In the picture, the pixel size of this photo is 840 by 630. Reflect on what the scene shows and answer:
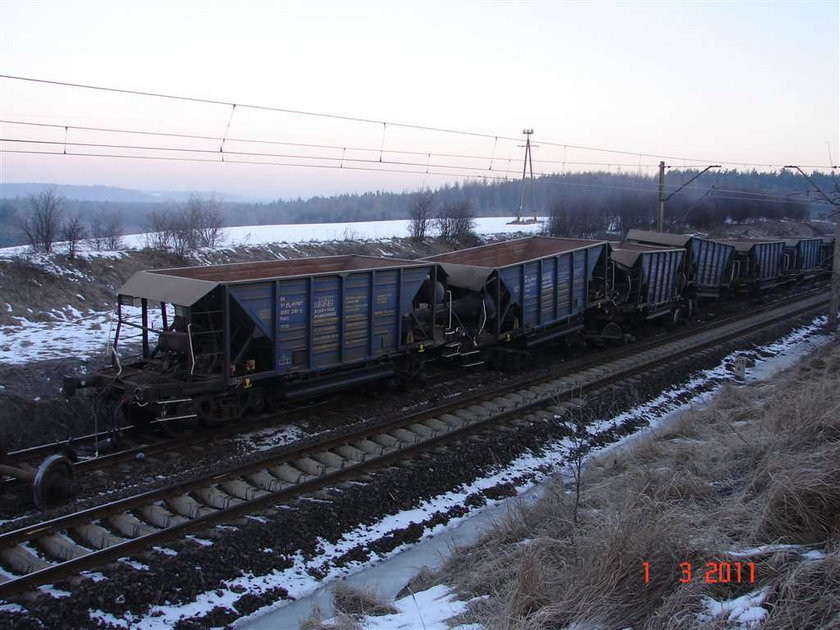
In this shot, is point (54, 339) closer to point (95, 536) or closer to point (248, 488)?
point (248, 488)

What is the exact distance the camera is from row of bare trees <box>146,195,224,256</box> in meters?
23.2

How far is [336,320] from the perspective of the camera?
12102 mm

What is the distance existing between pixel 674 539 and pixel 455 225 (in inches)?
1192

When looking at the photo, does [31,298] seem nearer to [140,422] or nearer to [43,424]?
[43,424]

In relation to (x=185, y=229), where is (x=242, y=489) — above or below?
below

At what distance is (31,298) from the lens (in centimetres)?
1658

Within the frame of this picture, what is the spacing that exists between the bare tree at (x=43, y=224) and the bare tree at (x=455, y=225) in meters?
18.3

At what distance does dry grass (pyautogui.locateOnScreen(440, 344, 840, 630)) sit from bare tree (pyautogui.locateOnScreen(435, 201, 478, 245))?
25.8 meters

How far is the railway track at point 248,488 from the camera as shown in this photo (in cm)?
676

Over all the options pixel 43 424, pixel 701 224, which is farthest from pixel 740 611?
pixel 701 224

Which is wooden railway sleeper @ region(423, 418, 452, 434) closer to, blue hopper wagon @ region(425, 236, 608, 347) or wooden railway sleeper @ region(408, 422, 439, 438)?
wooden railway sleeper @ region(408, 422, 439, 438)

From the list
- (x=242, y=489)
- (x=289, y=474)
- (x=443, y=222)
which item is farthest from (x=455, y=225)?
(x=242, y=489)
